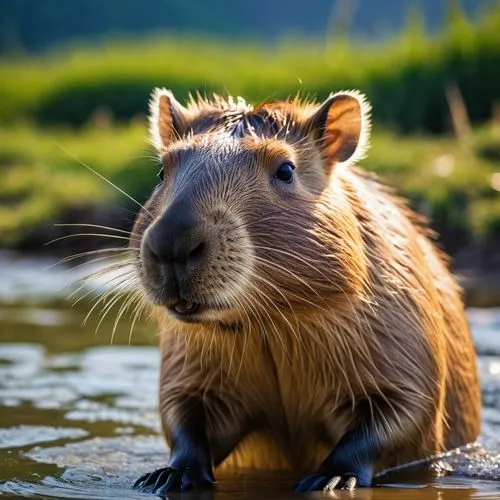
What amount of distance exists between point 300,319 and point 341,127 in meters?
0.73

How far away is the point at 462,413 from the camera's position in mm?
5090

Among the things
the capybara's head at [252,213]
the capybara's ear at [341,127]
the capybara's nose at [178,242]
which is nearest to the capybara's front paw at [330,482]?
the capybara's head at [252,213]

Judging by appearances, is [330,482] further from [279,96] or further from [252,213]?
[279,96]

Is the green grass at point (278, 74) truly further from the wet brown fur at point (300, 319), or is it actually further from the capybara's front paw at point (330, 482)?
the capybara's front paw at point (330, 482)

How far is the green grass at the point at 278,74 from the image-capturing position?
13.8m

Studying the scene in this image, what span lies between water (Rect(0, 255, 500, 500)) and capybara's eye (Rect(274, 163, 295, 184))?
3.22 ft

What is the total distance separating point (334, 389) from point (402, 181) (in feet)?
23.2

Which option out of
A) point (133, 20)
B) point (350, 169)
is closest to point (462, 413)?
point (350, 169)

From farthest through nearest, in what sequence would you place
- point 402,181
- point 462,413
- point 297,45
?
point 297,45 < point 402,181 < point 462,413

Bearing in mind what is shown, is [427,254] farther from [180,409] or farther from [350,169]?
[180,409]

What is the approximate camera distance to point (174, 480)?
431cm

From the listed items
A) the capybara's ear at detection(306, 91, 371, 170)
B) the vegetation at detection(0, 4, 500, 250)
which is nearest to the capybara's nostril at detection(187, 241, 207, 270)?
the capybara's ear at detection(306, 91, 371, 170)

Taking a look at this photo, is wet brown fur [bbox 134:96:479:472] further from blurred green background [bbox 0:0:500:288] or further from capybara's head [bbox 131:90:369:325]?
blurred green background [bbox 0:0:500:288]

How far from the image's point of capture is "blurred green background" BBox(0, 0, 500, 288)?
1110 cm
